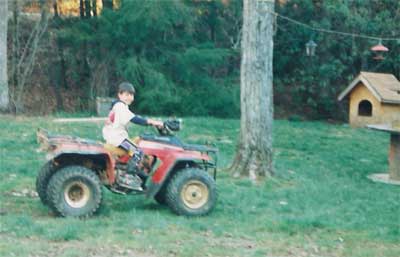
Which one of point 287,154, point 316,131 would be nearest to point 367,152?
point 287,154

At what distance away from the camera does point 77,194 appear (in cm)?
799

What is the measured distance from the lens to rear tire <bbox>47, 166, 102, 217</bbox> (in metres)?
7.86

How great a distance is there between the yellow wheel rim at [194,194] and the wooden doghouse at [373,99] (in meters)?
11.6

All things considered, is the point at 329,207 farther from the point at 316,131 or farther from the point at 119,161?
the point at 316,131

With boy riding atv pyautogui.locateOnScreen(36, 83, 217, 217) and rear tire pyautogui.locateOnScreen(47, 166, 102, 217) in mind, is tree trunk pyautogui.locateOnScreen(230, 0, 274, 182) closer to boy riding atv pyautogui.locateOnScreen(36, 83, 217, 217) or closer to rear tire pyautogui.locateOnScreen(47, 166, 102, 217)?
boy riding atv pyautogui.locateOnScreen(36, 83, 217, 217)

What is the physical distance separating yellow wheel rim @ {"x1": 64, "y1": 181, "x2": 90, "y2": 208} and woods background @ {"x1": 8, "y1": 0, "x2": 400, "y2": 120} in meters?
12.8

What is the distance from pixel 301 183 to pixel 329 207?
5.80ft

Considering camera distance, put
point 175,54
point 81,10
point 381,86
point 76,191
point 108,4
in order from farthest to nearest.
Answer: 1. point 81,10
2. point 108,4
3. point 175,54
4. point 381,86
5. point 76,191

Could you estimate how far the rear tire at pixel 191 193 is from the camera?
830 cm

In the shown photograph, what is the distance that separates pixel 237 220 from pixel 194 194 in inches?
22.1

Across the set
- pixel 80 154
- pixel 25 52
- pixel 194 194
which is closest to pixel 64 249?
pixel 80 154

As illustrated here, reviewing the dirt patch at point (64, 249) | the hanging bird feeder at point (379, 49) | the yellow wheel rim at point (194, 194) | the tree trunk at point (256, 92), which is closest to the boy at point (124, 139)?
the yellow wheel rim at point (194, 194)

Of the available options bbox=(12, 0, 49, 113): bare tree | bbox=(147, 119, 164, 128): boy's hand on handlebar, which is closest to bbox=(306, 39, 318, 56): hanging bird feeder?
bbox=(12, 0, 49, 113): bare tree

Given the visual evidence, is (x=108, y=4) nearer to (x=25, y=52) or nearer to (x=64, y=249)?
(x=25, y=52)
